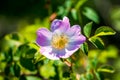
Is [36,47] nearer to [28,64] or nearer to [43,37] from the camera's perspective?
[43,37]

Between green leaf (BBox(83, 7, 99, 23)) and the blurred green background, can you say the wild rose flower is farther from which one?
green leaf (BBox(83, 7, 99, 23))

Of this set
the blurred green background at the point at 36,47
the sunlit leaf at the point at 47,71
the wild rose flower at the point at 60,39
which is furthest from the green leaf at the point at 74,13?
the wild rose flower at the point at 60,39

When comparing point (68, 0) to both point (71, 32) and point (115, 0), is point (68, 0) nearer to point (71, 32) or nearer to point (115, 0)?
point (71, 32)

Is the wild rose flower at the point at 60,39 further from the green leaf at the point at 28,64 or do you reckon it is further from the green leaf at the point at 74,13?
the green leaf at the point at 74,13

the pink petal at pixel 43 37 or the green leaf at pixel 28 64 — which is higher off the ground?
the pink petal at pixel 43 37

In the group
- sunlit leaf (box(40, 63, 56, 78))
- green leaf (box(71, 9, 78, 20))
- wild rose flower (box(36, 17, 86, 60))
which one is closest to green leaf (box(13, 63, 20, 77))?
sunlit leaf (box(40, 63, 56, 78))

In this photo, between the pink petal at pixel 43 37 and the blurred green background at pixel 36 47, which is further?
the blurred green background at pixel 36 47

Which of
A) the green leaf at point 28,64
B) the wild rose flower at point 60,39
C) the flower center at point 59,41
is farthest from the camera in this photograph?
the green leaf at point 28,64

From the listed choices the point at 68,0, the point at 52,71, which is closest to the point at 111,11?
the point at 68,0
